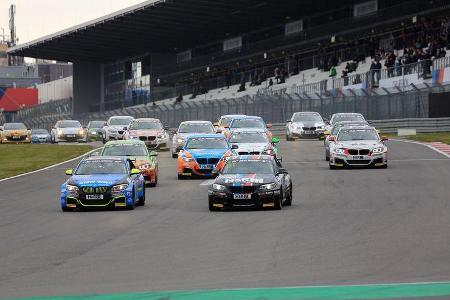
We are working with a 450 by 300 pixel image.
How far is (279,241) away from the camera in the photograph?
16.7 metres

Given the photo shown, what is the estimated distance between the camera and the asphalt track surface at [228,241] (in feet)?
42.2

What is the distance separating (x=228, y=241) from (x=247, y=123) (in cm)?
2994

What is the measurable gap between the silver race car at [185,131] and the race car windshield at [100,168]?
1879 cm

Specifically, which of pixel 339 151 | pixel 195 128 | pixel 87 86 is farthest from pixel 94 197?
pixel 87 86

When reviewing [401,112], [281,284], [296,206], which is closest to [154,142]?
[401,112]

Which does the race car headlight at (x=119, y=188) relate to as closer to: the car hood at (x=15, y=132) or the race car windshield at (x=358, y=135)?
the race car windshield at (x=358, y=135)

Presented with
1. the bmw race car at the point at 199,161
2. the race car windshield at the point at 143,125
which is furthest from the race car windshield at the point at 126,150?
the race car windshield at the point at 143,125

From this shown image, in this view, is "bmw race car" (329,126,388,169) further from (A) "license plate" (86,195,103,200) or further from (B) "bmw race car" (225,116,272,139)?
(A) "license plate" (86,195,103,200)

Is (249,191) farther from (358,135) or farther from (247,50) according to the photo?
(247,50)

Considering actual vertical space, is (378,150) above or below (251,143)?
below

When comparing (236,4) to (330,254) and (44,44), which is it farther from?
(330,254)

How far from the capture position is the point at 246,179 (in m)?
22.6

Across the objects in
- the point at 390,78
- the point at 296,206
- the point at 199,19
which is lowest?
the point at 296,206

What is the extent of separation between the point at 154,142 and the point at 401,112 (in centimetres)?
1457
